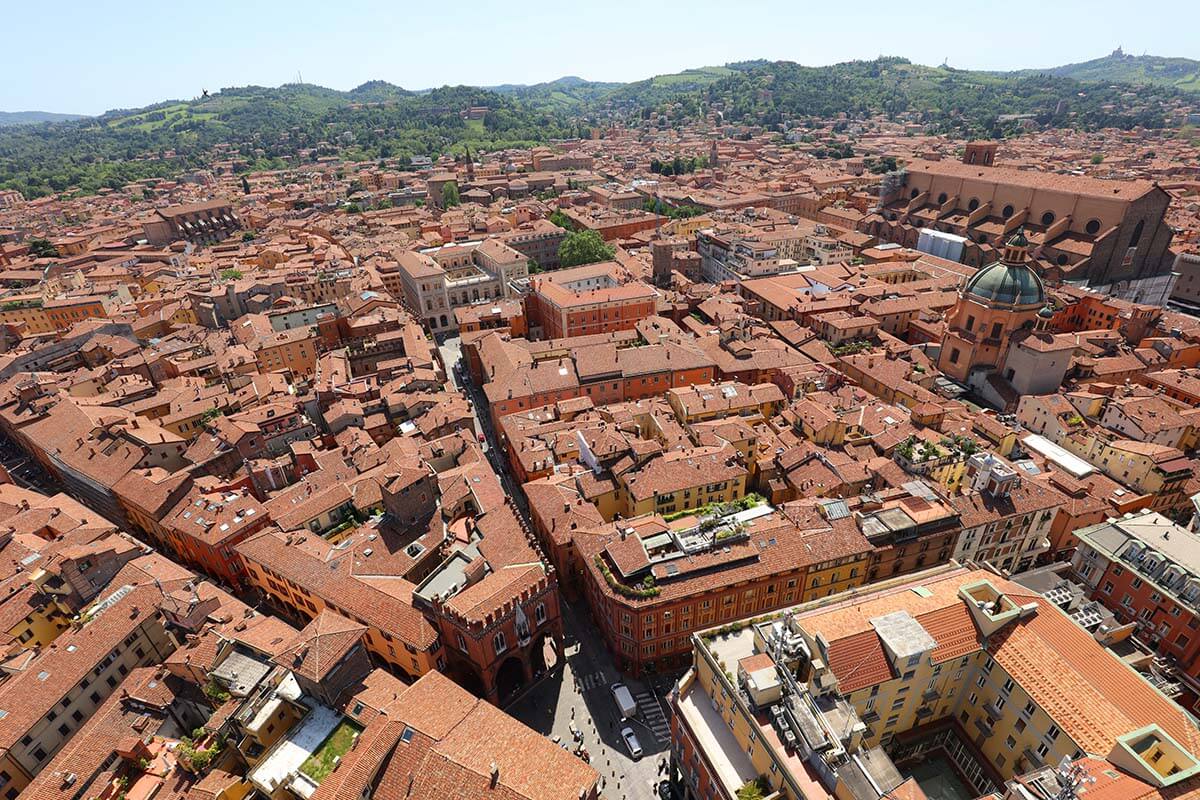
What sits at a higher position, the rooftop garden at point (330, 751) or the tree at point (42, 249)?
the tree at point (42, 249)

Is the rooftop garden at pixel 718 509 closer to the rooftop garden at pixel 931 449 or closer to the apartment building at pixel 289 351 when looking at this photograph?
the rooftop garden at pixel 931 449

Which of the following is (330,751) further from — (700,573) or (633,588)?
(700,573)

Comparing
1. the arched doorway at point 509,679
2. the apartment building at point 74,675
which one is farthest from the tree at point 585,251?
the apartment building at point 74,675

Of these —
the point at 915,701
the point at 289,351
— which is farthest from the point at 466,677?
the point at 289,351

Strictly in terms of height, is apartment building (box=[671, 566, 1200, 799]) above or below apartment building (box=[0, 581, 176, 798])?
above

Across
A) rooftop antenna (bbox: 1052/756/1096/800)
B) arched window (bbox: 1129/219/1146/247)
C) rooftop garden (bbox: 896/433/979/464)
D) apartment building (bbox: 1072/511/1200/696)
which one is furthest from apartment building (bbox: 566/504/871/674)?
arched window (bbox: 1129/219/1146/247)

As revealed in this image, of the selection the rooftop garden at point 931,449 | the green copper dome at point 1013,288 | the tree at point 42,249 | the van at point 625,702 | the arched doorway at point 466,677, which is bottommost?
the van at point 625,702

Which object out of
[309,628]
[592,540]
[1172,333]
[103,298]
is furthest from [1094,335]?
[103,298]

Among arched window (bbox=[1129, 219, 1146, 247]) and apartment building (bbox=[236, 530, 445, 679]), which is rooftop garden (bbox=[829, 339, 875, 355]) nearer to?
arched window (bbox=[1129, 219, 1146, 247])
